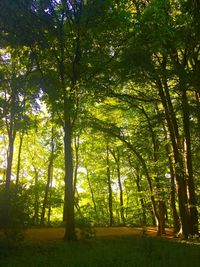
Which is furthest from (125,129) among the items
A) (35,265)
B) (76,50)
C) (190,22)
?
(35,265)

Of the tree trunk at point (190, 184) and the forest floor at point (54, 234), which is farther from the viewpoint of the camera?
the tree trunk at point (190, 184)

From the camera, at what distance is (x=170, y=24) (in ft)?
43.4

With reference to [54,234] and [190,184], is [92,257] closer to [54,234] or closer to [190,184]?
[54,234]

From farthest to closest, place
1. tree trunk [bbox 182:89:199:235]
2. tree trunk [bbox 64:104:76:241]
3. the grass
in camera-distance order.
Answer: tree trunk [bbox 182:89:199:235] → tree trunk [bbox 64:104:76:241] → the grass

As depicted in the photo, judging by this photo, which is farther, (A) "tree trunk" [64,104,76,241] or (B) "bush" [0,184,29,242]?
(A) "tree trunk" [64,104,76,241]

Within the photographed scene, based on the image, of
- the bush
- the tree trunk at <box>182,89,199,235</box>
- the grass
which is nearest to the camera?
the grass

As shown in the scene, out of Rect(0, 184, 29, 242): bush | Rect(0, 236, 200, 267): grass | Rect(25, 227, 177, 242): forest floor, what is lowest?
Rect(0, 236, 200, 267): grass

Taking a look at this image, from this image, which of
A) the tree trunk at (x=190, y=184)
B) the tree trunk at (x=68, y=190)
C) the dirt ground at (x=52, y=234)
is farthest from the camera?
the tree trunk at (x=190, y=184)

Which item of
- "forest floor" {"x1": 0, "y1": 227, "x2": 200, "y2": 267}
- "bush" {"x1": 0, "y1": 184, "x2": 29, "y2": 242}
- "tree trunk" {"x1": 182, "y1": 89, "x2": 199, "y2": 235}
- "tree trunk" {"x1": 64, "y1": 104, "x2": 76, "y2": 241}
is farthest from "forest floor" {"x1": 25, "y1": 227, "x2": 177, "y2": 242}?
"forest floor" {"x1": 0, "y1": 227, "x2": 200, "y2": 267}

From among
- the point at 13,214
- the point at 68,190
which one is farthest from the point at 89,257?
the point at 68,190

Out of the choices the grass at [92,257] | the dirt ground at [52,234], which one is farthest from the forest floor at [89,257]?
the dirt ground at [52,234]

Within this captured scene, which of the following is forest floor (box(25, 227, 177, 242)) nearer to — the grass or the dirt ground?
the dirt ground

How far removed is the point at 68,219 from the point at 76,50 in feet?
25.3

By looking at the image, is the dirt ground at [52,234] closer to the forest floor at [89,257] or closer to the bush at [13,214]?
the bush at [13,214]
